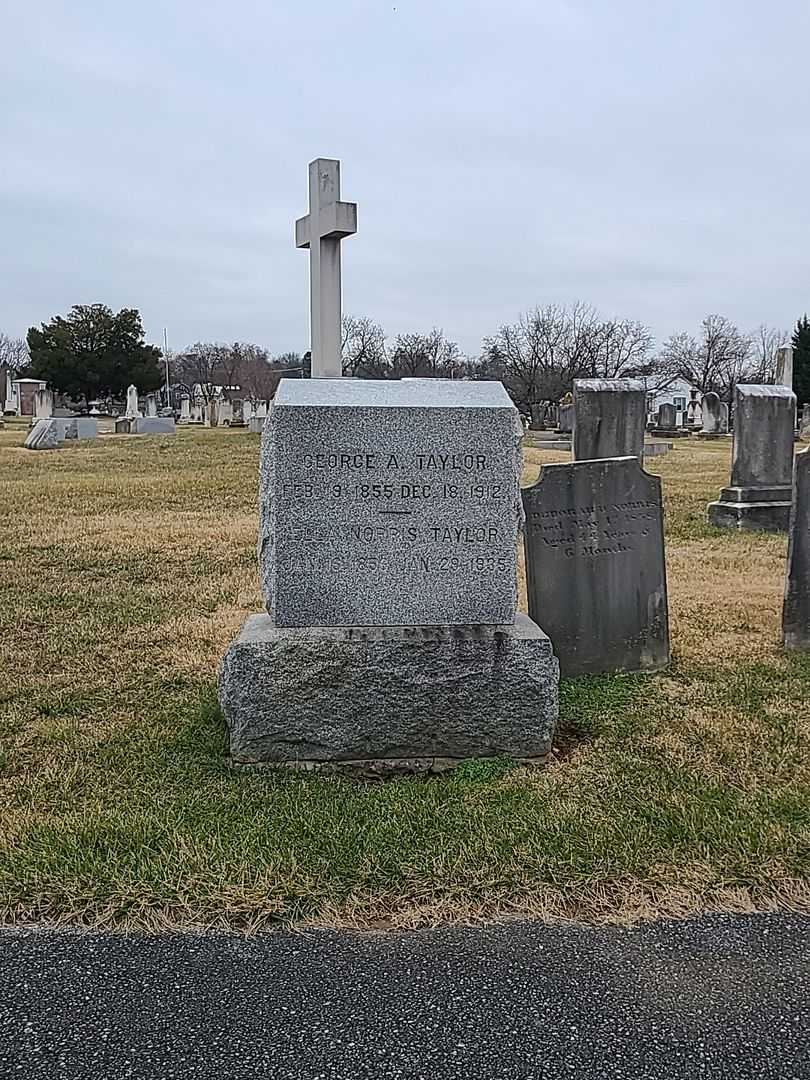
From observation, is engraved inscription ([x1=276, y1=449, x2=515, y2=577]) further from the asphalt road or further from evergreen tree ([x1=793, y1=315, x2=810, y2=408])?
evergreen tree ([x1=793, y1=315, x2=810, y2=408])

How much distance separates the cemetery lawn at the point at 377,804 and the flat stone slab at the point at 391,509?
69 cm

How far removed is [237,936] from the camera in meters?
2.69

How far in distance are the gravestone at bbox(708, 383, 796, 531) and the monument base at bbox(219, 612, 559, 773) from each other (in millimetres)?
7624

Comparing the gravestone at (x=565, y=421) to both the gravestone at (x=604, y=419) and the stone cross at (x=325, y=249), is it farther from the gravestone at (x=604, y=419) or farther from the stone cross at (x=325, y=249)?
the stone cross at (x=325, y=249)

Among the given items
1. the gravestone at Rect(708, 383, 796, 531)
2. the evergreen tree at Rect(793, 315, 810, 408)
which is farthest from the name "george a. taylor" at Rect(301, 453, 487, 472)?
the evergreen tree at Rect(793, 315, 810, 408)

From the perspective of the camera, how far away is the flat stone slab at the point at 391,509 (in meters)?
3.85

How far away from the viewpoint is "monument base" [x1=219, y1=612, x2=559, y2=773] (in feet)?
12.4

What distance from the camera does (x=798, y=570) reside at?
5570mm

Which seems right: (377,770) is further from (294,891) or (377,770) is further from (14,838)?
(14,838)

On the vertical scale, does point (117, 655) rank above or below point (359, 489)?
below

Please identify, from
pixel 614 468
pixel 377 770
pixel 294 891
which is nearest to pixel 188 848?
pixel 294 891

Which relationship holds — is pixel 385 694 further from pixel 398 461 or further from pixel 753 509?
pixel 753 509

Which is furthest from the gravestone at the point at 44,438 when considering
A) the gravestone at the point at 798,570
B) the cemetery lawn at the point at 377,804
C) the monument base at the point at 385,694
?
the monument base at the point at 385,694

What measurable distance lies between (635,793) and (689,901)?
76 cm
